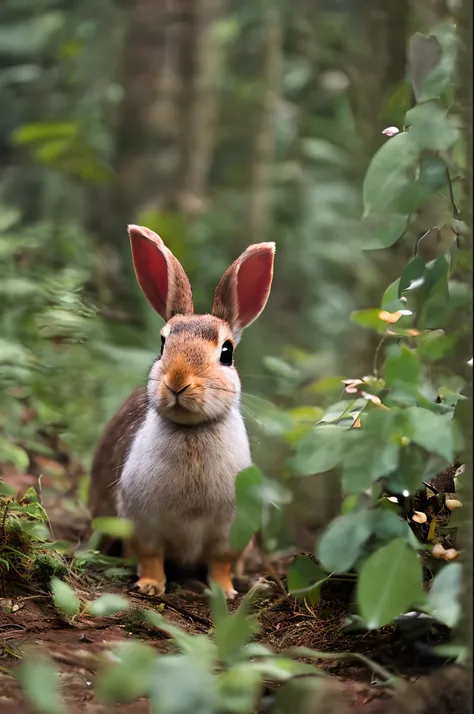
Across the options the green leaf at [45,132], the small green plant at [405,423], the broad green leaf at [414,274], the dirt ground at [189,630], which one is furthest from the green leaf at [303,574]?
the green leaf at [45,132]

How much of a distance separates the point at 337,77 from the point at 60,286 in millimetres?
6249

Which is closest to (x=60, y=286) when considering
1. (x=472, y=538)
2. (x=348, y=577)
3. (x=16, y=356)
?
(x=16, y=356)

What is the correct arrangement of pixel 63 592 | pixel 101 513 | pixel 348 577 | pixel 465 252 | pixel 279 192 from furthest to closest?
pixel 279 192
pixel 101 513
pixel 348 577
pixel 63 592
pixel 465 252

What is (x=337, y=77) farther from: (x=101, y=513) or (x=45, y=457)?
(x=101, y=513)

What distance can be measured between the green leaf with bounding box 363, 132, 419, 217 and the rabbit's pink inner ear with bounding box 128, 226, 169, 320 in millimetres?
1219

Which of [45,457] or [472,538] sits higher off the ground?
[472,538]

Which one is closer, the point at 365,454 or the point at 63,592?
the point at 365,454

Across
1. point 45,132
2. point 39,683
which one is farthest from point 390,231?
point 45,132

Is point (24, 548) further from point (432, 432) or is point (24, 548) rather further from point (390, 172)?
point (390, 172)

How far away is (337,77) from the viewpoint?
366 inches

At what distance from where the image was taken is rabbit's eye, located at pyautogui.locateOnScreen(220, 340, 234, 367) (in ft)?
10.2

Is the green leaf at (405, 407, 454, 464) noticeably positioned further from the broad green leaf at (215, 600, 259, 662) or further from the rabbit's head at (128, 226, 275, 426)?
the rabbit's head at (128, 226, 275, 426)

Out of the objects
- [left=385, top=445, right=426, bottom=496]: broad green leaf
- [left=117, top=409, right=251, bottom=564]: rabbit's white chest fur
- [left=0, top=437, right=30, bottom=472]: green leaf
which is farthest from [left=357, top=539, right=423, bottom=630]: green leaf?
[left=0, top=437, right=30, bottom=472]: green leaf

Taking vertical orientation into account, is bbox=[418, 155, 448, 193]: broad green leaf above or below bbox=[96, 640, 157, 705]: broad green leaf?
above
